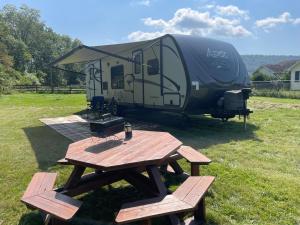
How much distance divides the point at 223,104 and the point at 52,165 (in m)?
5.15

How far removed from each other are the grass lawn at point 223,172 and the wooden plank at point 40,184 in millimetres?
415

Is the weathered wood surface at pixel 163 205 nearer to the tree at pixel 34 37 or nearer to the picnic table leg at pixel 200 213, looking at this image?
the picnic table leg at pixel 200 213

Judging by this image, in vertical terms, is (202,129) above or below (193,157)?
below

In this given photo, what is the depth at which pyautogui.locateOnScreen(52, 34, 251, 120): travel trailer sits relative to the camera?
8.79 m

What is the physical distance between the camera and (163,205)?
2.98 metres

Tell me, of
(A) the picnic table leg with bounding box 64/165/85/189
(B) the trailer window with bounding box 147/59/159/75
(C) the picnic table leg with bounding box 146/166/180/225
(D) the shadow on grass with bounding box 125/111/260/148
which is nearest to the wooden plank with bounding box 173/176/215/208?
(C) the picnic table leg with bounding box 146/166/180/225

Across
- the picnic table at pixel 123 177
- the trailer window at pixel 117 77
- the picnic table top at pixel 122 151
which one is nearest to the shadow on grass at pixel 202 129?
the trailer window at pixel 117 77

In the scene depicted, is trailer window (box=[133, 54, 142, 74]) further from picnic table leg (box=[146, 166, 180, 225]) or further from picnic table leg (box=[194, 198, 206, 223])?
picnic table leg (box=[194, 198, 206, 223])

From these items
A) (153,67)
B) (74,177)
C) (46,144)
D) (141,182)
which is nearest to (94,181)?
(74,177)

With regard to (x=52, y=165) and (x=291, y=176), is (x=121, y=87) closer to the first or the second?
(x=52, y=165)

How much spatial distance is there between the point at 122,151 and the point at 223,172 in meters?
1.96

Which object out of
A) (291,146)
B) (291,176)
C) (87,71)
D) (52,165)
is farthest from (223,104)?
(87,71)

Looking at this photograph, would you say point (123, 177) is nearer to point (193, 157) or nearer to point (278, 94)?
point (193, 157)

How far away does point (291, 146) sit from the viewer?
705 centimetres
